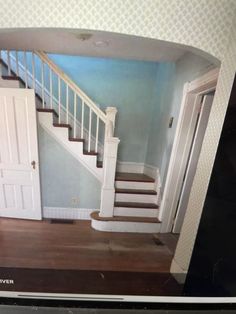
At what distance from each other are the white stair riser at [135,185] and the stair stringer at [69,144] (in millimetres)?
270

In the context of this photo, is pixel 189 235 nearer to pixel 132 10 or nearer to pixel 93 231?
pixel 93 231

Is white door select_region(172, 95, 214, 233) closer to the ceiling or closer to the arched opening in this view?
the arched opening

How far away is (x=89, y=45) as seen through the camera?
1845 millimetres

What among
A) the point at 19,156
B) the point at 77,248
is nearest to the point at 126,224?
the point at 77,248

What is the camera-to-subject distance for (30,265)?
1.52 meters

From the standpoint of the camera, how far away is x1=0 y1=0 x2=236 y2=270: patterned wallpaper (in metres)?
0.93

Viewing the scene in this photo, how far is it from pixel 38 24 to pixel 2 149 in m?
1.65

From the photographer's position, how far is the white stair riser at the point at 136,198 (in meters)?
2.38

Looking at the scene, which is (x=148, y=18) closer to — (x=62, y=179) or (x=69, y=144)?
(x=69, y=144)

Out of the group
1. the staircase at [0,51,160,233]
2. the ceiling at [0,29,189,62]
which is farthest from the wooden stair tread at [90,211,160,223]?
the ceiling at [0,29,189,62]

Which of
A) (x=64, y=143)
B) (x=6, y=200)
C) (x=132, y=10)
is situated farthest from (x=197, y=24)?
(x=6, y=200)

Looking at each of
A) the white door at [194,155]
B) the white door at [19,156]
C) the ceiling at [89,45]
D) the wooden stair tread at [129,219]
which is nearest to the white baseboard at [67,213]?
the white door at [19,156]

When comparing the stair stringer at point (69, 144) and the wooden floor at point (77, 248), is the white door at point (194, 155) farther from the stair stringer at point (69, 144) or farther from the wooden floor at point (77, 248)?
the stair stringer at point (69, 144)

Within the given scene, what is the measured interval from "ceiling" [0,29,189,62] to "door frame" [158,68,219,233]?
370mm
